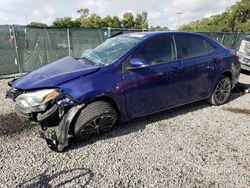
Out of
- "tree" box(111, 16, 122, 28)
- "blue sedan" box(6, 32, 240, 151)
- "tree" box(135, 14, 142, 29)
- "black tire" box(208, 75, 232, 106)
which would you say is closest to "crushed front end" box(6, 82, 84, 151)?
"blue sedan" box(6, 32, 240, 151)

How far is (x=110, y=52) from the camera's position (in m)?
3.63

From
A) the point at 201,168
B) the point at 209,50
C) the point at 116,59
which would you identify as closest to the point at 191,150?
the point at 201,168

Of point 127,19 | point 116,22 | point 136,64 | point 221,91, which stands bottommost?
point 221,91

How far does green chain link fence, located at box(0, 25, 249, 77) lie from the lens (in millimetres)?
6996

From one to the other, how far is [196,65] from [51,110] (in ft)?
9.01

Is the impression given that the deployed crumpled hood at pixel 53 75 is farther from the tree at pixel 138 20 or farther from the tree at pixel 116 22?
the tree at pixel 138 20

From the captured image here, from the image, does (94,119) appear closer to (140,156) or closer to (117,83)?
(117,83)

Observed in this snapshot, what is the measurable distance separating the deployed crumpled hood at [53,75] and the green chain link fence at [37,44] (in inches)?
140

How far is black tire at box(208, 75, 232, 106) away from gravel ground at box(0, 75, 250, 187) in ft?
2.21

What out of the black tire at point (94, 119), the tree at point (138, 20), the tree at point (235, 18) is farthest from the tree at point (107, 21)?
the black tire at point (94, 119)

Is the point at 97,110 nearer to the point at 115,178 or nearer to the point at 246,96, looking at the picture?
the point at 115,178

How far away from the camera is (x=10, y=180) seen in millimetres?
2365

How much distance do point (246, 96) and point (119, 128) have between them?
375 cm

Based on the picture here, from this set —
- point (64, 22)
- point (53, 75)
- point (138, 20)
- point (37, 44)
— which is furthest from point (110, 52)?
point (138, 20)
